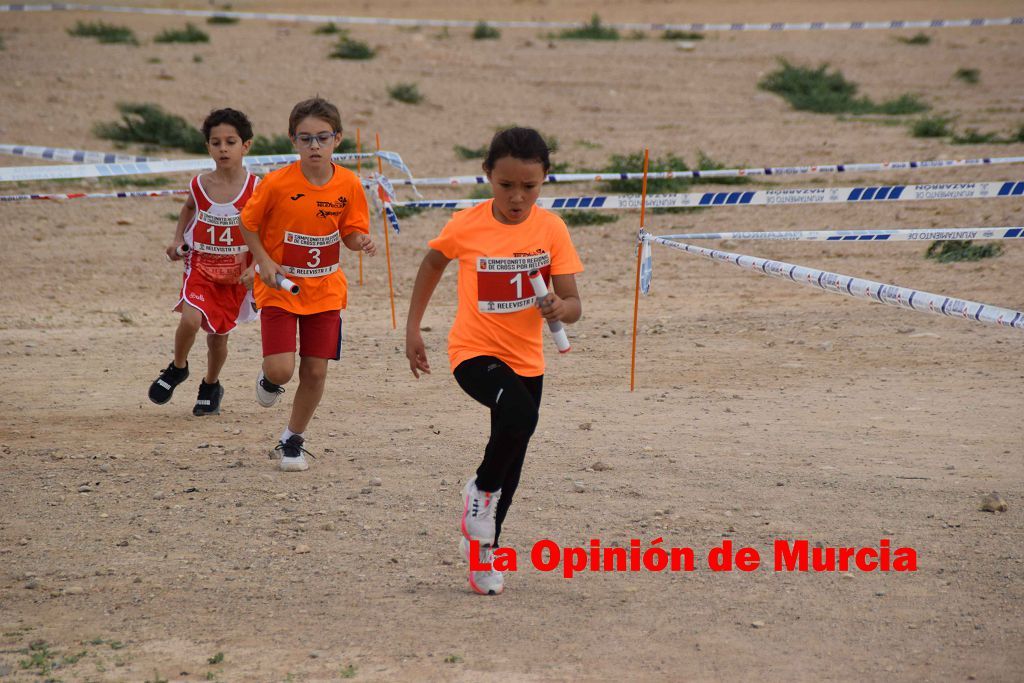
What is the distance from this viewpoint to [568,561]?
5.32 metres

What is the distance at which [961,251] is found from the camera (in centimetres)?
1245

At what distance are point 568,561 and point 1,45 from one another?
20.8m

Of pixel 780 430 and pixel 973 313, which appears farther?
pixel 780 430

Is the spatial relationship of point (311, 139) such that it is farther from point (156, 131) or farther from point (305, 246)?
point (156, 131)

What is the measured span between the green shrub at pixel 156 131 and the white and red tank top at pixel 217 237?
33.2 feet

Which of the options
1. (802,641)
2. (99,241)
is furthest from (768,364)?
(99,241)

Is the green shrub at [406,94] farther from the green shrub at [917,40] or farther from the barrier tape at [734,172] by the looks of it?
the green shrub at [917,40]

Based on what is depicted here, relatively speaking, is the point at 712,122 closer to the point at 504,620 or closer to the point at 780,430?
the point at 780,430

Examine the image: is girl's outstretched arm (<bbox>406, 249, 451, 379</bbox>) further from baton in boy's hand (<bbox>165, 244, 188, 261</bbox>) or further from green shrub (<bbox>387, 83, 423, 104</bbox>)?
green shrub (<bbox>387, 83, 423, 104</bbox>)

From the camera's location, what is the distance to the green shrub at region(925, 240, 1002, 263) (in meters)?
12.3

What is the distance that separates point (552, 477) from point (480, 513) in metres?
1.56

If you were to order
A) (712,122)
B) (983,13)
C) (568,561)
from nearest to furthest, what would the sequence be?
(568,561) → (712,122) → (983,13)

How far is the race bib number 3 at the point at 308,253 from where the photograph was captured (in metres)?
6.46

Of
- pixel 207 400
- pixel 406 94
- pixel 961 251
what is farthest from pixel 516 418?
pixel 406 94
